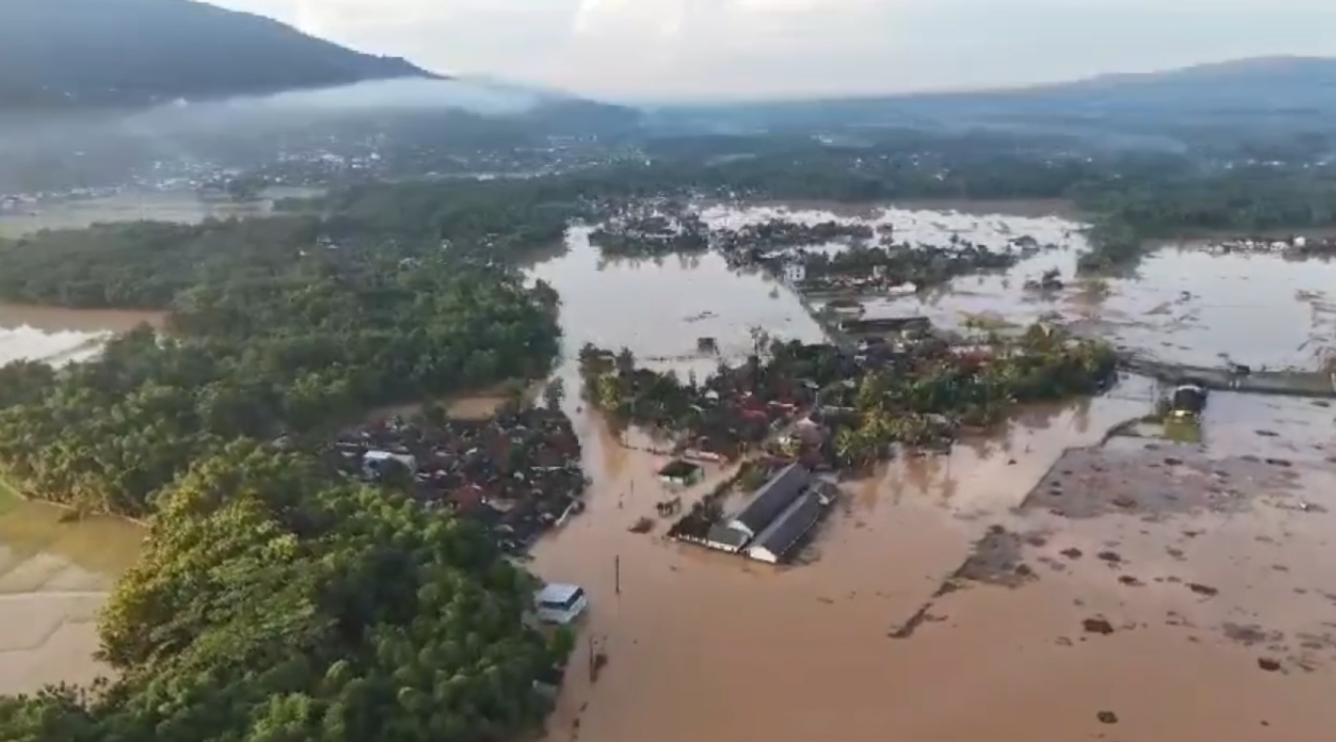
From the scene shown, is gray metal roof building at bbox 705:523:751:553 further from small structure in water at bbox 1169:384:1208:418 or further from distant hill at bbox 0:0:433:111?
distant hill at bbox 0:0:433:111

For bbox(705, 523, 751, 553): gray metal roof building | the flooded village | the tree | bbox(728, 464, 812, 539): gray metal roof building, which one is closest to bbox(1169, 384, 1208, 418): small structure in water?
the flooded village

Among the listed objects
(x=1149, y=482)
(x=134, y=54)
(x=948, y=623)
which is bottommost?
(x=948, y=623)

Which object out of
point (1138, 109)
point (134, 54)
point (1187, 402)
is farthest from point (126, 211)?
point (1138, 109)

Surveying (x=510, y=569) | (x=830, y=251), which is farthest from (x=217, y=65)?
(x=510, y=569)

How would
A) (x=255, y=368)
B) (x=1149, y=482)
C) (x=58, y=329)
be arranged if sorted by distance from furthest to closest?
(x=58, y=329)
(x=255, y=368)
(x=1149, y=482)

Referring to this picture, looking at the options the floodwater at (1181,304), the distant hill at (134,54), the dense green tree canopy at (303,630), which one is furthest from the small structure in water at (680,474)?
the distant hill at (134,54)

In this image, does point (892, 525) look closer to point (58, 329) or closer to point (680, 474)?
point (680, 474)

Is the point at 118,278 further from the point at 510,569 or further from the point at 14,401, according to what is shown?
the point at 510,569
